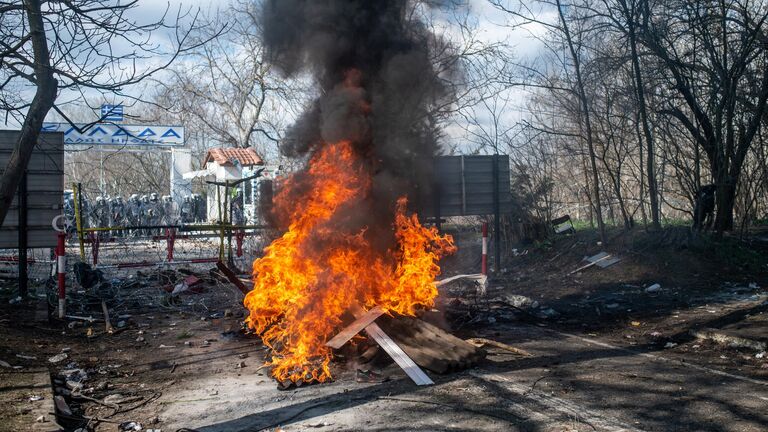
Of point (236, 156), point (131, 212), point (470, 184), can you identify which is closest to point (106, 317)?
point (470, 184)

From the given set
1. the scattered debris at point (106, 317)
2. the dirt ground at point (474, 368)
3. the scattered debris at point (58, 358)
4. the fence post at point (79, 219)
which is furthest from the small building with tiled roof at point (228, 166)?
the scattered debris at point (58, 358)

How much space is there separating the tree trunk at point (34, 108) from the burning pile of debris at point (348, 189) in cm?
283

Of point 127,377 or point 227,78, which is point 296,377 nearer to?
point 127,377

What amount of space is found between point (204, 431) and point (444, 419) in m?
1.89

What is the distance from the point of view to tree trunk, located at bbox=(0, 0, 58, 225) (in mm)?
7262

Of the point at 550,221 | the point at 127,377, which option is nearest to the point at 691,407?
the point at 127,377

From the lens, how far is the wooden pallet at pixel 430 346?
6.06m

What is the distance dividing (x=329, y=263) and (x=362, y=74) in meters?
2.54

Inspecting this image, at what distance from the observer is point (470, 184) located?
14.3m

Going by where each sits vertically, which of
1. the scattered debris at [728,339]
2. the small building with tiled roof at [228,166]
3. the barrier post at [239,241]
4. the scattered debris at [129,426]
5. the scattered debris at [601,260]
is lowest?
the scattered debris at [129,426]

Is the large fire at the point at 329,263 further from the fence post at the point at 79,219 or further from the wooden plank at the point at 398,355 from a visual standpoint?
the fence post at the point at 79,219

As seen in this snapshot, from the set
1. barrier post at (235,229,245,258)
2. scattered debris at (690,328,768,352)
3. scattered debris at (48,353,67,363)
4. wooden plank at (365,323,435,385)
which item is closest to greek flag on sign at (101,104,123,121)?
scattered debris at (48,353,67,363)

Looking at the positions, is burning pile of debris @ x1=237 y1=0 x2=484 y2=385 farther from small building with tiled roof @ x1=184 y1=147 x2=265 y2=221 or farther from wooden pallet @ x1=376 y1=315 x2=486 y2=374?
small building with tiled roof @ x1=184 y1=147 x2=265 y2=221

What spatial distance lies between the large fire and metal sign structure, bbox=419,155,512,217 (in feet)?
19.6
